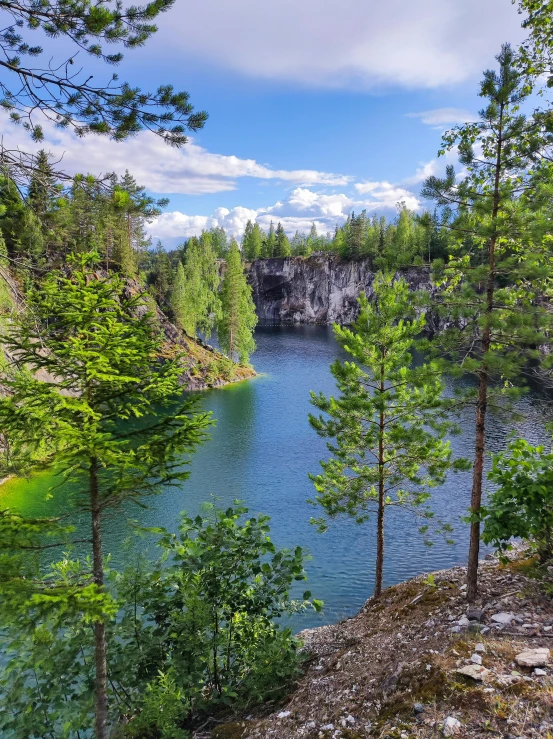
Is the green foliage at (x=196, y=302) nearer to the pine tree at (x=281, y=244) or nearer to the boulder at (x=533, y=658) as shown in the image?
the pine tree at (x=281, y=244)

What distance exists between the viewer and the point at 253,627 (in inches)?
310

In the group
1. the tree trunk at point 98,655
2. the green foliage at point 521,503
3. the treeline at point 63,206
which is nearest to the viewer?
the treeline at point 63,206

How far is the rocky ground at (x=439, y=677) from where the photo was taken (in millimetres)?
4918

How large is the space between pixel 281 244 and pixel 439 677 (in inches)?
4688

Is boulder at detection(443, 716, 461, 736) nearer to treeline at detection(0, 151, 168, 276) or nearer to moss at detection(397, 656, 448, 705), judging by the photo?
moss at detection(397, 656, 448, 705)

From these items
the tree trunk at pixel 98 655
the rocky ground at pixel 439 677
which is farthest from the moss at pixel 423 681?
the tree trunk at pixel 98 655

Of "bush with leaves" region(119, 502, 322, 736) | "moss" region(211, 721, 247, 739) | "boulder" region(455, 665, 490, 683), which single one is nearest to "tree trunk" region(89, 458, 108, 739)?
"bush with leaves" region(119, 502, 322, 736)

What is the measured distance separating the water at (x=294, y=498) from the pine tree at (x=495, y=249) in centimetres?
128

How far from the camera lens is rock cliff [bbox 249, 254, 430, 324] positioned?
106 metres

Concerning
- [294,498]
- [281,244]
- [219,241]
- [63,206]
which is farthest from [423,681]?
[219,241]

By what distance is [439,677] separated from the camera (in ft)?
18.9

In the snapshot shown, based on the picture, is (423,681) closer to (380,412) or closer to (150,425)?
(150,425)

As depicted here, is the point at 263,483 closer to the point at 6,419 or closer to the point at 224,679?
the point at 224,679

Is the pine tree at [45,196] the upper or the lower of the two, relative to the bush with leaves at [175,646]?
upper
